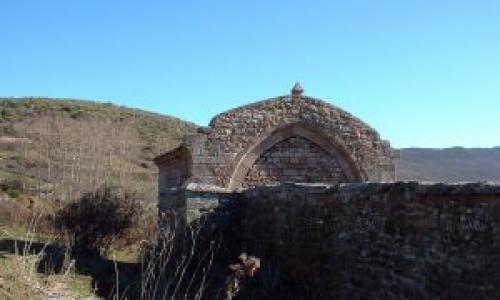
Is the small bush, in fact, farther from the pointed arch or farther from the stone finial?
the stone finial

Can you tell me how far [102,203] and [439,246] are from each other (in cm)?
1051

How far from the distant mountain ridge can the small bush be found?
44378 millimetres

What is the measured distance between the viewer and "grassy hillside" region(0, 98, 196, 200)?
33.0m

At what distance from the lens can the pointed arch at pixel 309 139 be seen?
16125 millimetres

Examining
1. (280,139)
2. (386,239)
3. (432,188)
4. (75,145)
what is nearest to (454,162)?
(75,145)

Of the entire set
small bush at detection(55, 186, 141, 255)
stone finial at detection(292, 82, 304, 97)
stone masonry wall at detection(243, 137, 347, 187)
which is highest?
→ stone finial at detection(292, 82, 304, 97)

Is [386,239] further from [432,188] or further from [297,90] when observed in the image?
[297,90]

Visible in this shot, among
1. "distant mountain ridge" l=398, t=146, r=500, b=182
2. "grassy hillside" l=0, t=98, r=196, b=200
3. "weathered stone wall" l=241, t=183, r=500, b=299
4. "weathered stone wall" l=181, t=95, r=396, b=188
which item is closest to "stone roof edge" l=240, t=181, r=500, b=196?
"weathered stone wall" l=241, t=183, r=500, b=299

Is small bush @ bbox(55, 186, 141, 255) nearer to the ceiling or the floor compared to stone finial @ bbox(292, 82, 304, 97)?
nearer to the floor

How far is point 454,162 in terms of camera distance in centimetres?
7050

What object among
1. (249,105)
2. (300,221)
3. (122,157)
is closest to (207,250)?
(300,221)

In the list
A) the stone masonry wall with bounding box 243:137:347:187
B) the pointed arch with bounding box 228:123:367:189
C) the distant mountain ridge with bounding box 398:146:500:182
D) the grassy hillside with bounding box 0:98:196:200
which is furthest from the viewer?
the distant mountain ridge with bounding box 398:146:500:182

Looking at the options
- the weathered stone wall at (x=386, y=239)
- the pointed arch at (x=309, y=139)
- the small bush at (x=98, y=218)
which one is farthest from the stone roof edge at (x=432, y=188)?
the small bush at (x=98, y=218)

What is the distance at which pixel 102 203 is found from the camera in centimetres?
1608
